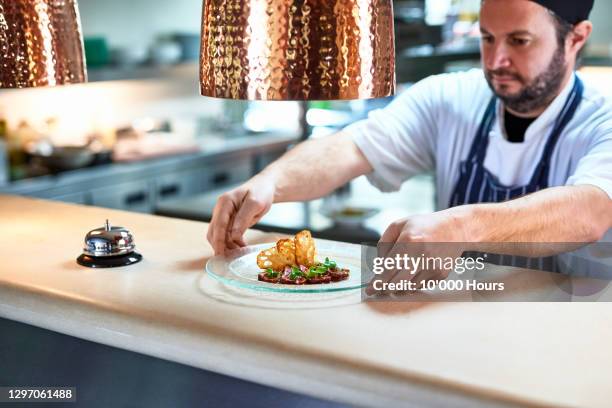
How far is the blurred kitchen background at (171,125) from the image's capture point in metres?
3.69

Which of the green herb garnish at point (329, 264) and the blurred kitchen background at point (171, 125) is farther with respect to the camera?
the blurred kitchen background at point (171, 125)

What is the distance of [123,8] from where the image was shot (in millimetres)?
5312

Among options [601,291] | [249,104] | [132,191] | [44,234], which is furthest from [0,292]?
[249,104]

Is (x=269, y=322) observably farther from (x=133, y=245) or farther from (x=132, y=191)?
(x=132, y=191)

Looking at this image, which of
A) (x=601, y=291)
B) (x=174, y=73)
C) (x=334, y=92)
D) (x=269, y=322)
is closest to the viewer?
(x=334, y=92)

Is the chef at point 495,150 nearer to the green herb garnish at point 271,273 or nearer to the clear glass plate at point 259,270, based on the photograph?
the clear glass plate at point 259,270

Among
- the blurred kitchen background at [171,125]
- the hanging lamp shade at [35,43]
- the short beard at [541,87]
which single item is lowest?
the blurred kitchen background at [171,125]

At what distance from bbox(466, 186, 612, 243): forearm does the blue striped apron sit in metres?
0.42

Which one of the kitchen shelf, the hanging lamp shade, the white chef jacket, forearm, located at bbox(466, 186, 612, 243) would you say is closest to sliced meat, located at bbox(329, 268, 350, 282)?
forearm, located at bbox(466, 186, 612, 243)

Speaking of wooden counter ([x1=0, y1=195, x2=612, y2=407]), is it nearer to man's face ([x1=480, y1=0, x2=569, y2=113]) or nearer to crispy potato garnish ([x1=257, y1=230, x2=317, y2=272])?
crispy potato garnish ([x1=257, y1=230, x2=317, y2=272])

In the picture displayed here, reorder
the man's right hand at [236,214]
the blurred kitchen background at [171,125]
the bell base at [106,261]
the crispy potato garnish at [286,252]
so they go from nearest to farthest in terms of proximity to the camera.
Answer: the crispy potato garnish at [286,252] → the bell base at [106,261] → the man's right hand at [236,214] → the blurred kitchen background at [171,125]

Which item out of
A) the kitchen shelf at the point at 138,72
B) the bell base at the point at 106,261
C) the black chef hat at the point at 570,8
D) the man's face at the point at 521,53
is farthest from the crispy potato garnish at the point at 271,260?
the kitchen shelf at the point at 138,72

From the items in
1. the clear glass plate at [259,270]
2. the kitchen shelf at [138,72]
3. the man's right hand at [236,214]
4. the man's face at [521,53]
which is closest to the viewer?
the clear glass plate at [259,270]

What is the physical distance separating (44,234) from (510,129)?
4.54 feet
